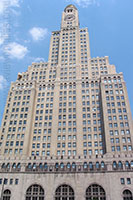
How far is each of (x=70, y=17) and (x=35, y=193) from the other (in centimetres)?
9747

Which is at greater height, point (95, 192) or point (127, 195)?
point (95, 192)

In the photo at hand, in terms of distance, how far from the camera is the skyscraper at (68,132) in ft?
179

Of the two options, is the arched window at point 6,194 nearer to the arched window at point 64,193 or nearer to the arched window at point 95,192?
the arched window at point 64,193

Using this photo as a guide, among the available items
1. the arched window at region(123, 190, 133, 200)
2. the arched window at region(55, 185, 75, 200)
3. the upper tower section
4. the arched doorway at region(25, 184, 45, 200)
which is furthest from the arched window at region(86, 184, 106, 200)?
the upper tower section

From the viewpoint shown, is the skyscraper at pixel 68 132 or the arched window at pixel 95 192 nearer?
the arched window at pixel 95 192

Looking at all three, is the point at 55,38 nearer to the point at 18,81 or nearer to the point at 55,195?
the point at 18,81

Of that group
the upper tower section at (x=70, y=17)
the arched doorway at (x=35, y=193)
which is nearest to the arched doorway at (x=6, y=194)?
the arched doorway at (x=35, y=193)

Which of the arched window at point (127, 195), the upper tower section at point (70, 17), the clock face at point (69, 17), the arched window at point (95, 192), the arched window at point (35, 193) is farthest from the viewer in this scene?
the clock face at point (69, 17)

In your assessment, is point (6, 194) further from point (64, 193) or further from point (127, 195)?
point (127, 195)

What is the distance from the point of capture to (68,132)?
68750 millimetres

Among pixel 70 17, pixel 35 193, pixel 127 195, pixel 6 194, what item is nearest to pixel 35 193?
pixel 35 193

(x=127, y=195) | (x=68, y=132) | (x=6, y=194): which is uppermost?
(x=68, y=132)

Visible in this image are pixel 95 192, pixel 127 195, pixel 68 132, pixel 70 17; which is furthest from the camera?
pixel 70 17

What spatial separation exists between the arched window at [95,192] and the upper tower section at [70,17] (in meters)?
85.1
